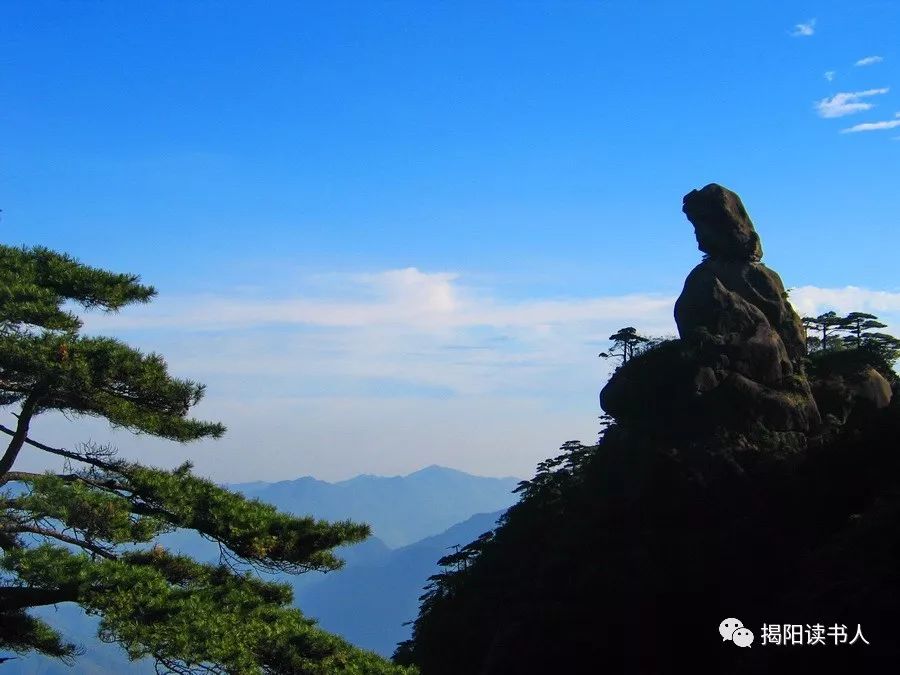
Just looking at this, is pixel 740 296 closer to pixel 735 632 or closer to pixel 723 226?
pixel 723 226

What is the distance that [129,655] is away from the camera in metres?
5.57

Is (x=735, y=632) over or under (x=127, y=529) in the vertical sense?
under

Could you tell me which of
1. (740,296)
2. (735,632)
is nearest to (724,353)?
(740,296)

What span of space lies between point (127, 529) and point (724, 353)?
2601 cm

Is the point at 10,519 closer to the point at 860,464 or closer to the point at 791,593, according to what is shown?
the point at 791,593

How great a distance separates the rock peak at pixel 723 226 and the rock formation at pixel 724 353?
→ 40 millimetres

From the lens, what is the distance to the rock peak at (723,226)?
30578 mm

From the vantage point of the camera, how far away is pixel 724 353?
28.7m

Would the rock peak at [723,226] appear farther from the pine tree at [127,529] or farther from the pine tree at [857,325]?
the pine tree at [127,529]

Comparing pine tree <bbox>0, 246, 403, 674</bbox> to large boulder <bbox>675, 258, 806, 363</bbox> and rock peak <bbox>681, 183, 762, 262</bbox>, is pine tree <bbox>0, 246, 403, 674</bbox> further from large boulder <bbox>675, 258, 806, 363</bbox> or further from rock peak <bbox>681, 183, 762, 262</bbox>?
rock peak <bbox>681, 183, 762, 262</bbox>

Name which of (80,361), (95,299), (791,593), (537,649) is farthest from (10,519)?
(537,649)

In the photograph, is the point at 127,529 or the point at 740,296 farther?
the point at 740,296

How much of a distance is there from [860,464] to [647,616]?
863 cm

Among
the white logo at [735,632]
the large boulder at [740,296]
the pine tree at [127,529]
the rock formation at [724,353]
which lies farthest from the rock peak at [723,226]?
the pine tree at [127,529]
